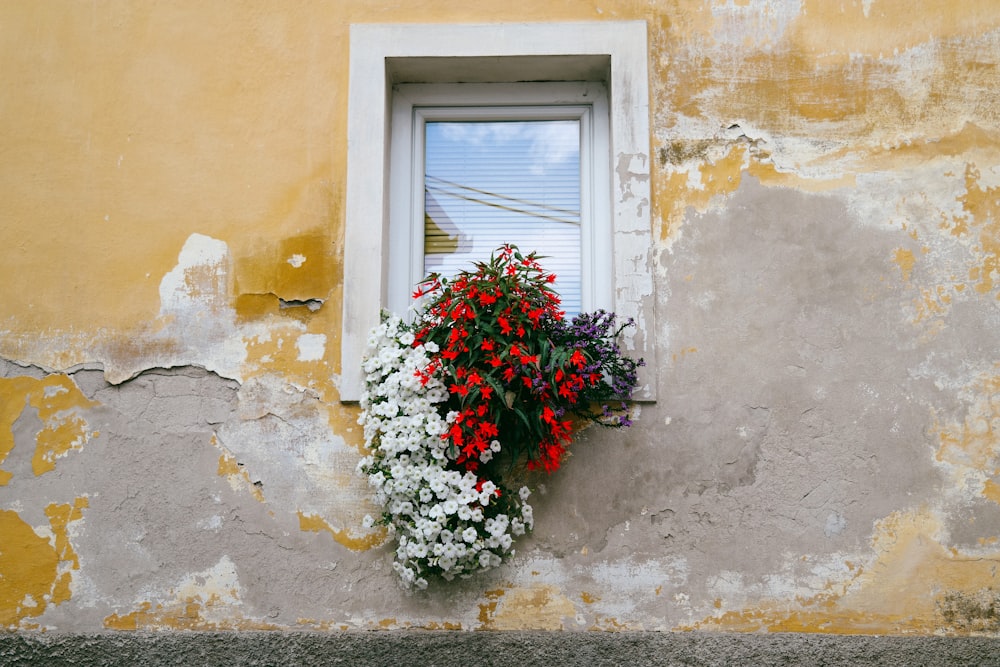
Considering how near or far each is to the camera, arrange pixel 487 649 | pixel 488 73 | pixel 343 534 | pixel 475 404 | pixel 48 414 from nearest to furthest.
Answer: pixel 475 404
pixel 487 649
pixel 343 534
pixel 48 414
pixel 488 73

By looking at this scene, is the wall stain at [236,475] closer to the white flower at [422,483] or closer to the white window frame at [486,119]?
the white flower at [422,483]

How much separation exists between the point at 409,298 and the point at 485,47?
1104mm

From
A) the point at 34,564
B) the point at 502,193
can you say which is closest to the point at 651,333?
the point at 502,193

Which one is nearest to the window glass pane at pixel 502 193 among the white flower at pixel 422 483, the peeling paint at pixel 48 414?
the white flower at pixel 422 483

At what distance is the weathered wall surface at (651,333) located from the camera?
354 cm

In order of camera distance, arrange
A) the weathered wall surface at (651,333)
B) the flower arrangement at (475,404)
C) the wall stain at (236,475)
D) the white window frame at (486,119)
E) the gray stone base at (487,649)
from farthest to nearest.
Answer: the white window frame at (486,119), the wall stain at (236,475), the weathered wall surface at (651,333), the gray stone base at (487,649), the flower arrangement at (475,404)

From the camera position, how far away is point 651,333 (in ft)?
12.0

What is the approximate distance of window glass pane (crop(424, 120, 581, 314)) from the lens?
4.02 metres

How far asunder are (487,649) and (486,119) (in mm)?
2259

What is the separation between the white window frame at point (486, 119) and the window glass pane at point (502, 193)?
0.14 ft

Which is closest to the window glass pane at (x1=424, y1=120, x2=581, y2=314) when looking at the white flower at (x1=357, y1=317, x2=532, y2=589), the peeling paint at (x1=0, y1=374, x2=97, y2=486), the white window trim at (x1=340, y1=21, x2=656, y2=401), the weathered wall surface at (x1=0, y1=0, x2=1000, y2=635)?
the white window trim at (x1=340, y1=21, x2=656, y2=401)

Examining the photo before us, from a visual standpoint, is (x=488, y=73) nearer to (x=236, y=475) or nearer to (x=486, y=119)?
(x=486, y=119)

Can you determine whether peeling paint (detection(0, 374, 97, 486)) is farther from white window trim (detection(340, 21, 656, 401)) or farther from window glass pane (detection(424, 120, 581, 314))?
window glass pane (detection(424, 120, 581, 314))

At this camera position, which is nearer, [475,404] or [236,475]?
[475,404]
